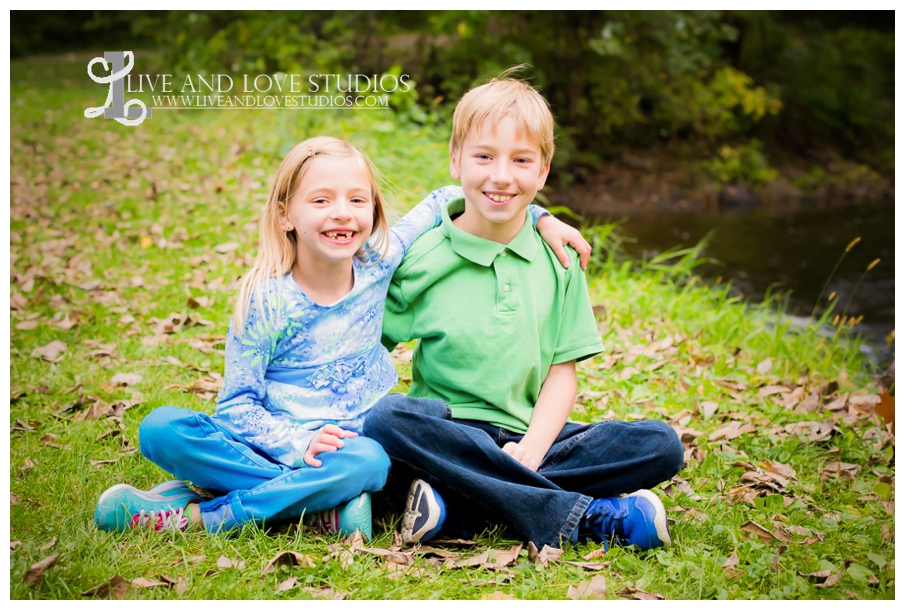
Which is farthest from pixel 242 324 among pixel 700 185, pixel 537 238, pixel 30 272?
pixel 700 185

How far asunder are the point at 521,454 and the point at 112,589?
1073 mm

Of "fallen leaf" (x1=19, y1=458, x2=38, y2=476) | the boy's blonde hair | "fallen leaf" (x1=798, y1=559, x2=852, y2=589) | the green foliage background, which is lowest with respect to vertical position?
"fallen leaf" (x1=798, y1=559, x2=852, y2=589)

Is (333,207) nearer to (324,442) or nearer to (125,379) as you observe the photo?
(324,442)

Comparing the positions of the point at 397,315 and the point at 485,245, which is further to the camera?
the point at 397,315

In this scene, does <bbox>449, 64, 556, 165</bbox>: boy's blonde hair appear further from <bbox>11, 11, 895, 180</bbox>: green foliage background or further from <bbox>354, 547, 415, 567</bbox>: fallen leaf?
<bbox>11, 11, 895, 180</bbox>: green foliage background

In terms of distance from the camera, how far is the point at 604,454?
2.22 metres

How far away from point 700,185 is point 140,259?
9.52 meters

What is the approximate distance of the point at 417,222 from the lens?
2.50m

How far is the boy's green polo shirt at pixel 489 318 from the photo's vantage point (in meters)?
2.27

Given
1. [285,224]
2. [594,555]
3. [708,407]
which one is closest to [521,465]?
[594,555]

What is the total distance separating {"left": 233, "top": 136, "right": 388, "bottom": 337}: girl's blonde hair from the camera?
222cm

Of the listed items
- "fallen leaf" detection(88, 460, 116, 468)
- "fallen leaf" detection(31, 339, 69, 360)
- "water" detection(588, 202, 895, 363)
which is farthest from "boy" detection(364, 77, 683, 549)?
"water" detection(588, 202, 895, 363)

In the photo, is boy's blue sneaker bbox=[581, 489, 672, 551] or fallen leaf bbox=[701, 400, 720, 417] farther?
Answer: fallen leaf bbox=[701, 400, 720, 417]

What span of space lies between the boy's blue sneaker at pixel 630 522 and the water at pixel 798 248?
3614 mm
